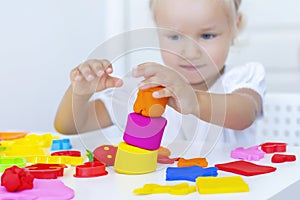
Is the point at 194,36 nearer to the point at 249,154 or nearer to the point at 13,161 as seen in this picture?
the point at 249,154

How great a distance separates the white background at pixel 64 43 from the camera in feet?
3.77

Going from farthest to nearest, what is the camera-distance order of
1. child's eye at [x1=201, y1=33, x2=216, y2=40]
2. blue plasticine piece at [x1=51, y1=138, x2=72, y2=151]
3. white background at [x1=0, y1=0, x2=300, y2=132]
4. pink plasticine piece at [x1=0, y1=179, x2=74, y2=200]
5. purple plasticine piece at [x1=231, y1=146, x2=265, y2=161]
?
white background at [x1=0, y1=0, x2=300, y2=132] < child's eye at [x1=201, y1=33, x2=216, y2=40] < blue plasticine piece at [x1=51, y1=138, x2=72, y2=151] < purple plasticine piece at [x1=231, y1=146, x2=265, y2=161] < pink plasticine piece at [x1=0, y1=179, x2=74, y2=200]

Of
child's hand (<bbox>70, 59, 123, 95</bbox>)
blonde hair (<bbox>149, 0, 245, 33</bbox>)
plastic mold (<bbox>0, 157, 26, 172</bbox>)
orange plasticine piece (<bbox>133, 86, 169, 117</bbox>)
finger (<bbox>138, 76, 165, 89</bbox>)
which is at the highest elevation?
blonde hair (<bbox>149, 0, 245, 33</bbox>)

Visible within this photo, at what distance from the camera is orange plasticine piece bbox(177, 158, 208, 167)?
57 centimetres

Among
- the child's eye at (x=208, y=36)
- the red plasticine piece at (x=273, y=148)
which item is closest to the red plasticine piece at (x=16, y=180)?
the red plasticine piece at (x=273, y=148)

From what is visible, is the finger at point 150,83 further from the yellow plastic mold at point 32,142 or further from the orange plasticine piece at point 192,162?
the yellow plastic mold at point 32,142

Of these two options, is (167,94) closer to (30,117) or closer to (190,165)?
(190,165)

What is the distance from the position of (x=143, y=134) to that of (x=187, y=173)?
0.06m

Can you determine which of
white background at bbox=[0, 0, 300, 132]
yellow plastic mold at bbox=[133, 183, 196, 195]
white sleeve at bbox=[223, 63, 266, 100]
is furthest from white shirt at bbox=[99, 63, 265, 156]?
white background at bbox=[0, 0, 300, 132]

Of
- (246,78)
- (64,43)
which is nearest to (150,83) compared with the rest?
(246,78)

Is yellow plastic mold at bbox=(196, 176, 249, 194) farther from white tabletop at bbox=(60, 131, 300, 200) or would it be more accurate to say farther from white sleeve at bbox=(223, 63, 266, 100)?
white sleeve at bbox=(223, 63, 266, 100)

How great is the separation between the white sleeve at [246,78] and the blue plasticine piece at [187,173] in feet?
1.52

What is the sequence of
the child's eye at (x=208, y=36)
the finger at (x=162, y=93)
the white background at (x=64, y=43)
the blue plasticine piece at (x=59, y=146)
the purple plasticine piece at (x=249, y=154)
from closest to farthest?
the finger at (x=162, y=93), the purple plasticine piece at (x=249, y=154), the blue plasticine piece at (x=59, y=146), the child's eye at (x=208, y=36), the white background at (x=64, y=43)

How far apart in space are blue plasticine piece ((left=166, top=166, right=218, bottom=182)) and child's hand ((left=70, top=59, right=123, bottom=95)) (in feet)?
0.45
